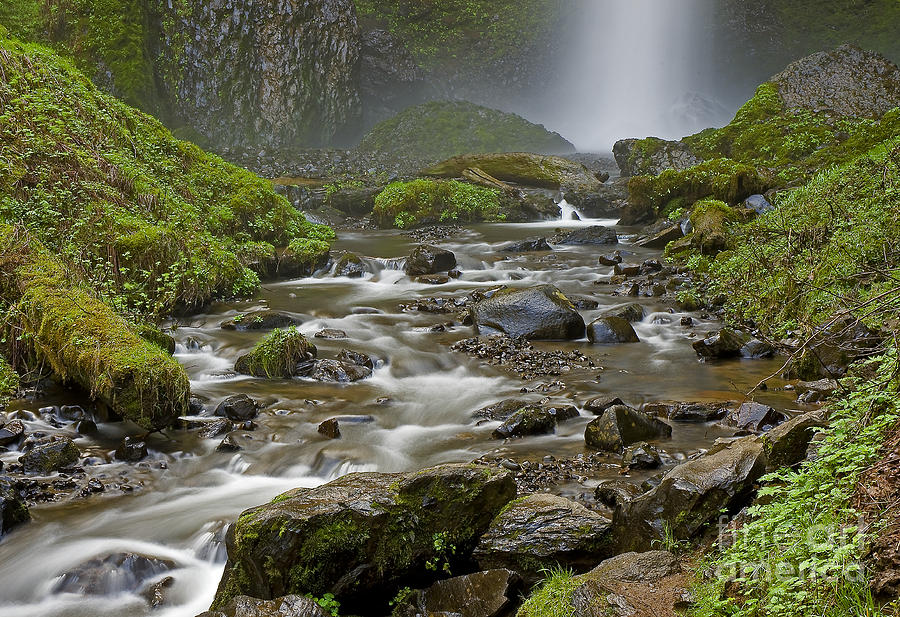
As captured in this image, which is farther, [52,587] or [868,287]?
[868,287]

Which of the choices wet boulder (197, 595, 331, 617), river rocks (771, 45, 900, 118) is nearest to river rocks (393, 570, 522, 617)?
wet boulder (197, 595, 331, 617)

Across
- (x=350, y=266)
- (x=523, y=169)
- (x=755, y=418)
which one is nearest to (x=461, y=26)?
(x=523, y=169)

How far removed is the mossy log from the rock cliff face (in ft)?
70.0

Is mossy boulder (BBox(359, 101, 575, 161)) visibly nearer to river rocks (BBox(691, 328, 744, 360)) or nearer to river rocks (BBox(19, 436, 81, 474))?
river rocks (BBox(691, 328, 744, 360))

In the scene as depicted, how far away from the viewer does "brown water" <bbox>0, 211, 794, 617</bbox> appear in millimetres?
4492

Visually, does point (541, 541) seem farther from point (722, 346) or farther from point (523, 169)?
point (523, 169)

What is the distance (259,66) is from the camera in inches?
1078

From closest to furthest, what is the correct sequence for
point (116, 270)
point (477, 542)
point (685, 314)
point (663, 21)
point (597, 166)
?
point (477, 542), point (116, 270), point (685, 314), point (597, 166), point (663, 21)

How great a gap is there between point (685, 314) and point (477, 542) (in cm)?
689

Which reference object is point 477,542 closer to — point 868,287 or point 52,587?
point 52,587

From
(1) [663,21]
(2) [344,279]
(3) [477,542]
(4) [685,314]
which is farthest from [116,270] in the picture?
(1) [663,21]

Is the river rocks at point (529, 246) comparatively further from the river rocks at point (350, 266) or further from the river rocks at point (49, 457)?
the river rocks at point (49, 457)

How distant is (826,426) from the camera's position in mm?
3352

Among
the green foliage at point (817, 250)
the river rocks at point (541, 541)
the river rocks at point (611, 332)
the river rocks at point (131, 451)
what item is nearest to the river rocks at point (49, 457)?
the river rocks at point (131, 451)
